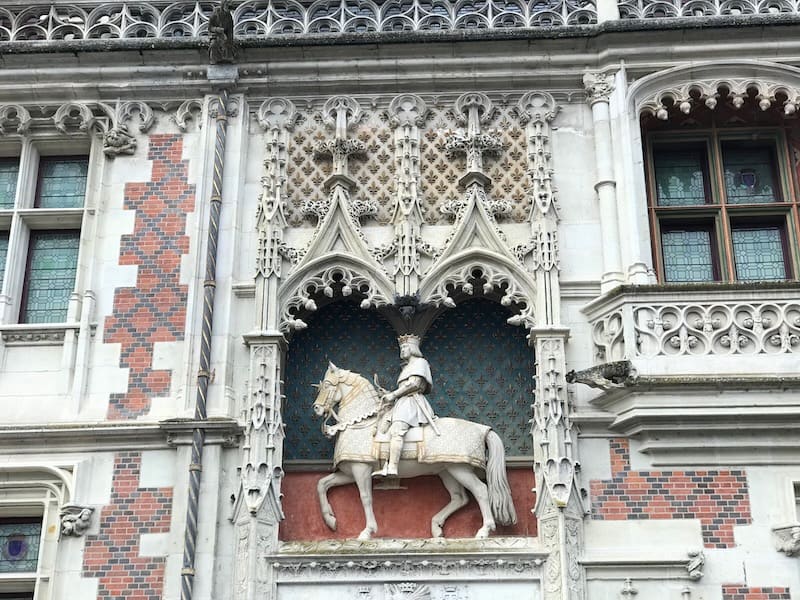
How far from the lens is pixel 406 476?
11938 millimetres

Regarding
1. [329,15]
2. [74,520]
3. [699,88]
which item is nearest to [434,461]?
[74,520]

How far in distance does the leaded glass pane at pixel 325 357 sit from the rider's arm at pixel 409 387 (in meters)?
0.60

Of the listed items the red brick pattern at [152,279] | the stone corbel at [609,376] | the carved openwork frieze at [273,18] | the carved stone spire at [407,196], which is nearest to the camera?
the stone corbel at [609,376]

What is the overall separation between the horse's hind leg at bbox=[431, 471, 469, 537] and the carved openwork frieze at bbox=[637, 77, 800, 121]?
182 inches

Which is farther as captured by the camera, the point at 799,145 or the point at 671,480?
the point at 799,145

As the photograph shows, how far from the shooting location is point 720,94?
43.9 ft

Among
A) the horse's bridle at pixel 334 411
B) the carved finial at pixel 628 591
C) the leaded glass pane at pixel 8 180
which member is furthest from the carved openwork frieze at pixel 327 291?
the carved finial at pixel 628 591

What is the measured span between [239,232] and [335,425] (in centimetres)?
242

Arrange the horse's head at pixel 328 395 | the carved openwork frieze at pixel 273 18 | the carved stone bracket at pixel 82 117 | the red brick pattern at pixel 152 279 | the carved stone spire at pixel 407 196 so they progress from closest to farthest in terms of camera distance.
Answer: the horse's head at pixel 328 395 < the red brick pattern at pixel 152 279 < the carved stone spire at pixel 407 196 < the carved stone bracket at pixel 82 117 < the carved openwork frieze at pixel 273 18

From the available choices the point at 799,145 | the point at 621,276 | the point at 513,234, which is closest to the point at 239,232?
the point at 513,234

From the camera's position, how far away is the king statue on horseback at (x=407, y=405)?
11711 millimetres

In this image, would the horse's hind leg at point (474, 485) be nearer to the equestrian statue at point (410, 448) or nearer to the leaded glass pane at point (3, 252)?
the equestrian statue at point (410, 448)

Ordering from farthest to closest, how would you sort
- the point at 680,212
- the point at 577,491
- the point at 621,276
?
1. the point at 680,212
2. the point at 621,276
3. the point at 577,491

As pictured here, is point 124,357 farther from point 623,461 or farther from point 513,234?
point 623,461
